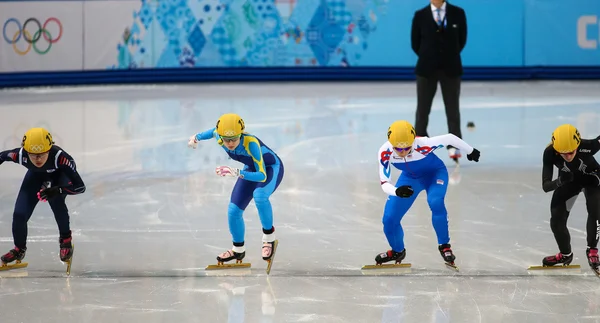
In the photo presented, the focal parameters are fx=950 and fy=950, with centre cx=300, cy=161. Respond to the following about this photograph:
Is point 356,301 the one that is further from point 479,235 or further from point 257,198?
point 479,235

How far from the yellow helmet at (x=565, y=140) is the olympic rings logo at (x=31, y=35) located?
1389 centimetres

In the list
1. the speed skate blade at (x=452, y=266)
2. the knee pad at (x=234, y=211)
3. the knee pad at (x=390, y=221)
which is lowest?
the speed skate blade at (x=452, y=266)

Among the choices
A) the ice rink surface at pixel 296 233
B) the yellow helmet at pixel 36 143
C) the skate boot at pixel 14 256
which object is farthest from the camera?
the skate boot at pixel 14 256

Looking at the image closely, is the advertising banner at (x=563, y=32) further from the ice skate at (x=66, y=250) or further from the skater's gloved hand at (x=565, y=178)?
the ice skate at (x=66, y=250)

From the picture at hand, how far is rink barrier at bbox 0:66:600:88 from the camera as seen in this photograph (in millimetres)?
18500

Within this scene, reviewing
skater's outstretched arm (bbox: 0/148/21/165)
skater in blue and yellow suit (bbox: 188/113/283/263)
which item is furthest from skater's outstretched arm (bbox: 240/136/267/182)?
skater's outstretched arm (bbox: 0/148/21/165)

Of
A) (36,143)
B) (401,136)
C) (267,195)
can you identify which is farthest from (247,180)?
(36,143)

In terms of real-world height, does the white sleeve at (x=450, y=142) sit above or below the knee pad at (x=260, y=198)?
above

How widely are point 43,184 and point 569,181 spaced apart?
3.32m

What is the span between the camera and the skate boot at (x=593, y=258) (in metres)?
5.91

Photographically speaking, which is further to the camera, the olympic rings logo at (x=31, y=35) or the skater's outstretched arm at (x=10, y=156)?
the olympic rings logo at (x=31, y=35)

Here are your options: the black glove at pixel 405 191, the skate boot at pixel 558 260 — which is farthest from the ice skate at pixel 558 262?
→ the black glove at pixel 405 191

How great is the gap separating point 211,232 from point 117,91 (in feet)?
36.2

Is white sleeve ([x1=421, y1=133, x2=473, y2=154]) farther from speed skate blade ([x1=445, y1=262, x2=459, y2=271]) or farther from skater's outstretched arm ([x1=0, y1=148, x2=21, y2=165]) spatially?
skater's outstretched arm ([x1=0, y1=148, x2=21, y2=165])
